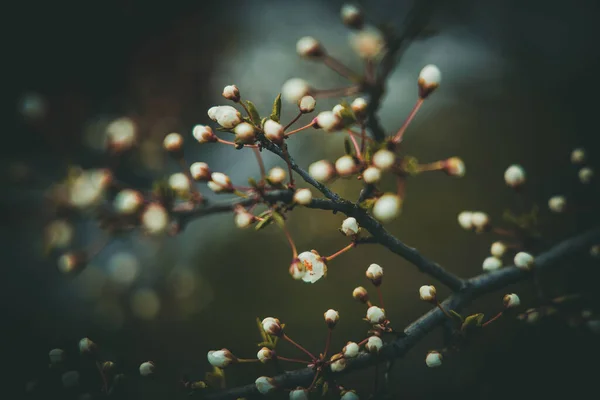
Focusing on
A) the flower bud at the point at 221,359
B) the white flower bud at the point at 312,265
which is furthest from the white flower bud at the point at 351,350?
the flower bud at the point at 221,359

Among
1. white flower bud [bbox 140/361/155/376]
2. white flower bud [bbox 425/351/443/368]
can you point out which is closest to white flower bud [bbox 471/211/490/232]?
white flower bud [bbox 425/351/443/368]

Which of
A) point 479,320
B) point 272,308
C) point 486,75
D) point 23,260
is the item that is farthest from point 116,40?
point 479,320

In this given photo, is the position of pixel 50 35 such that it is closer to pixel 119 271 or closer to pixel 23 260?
pixel 23 260

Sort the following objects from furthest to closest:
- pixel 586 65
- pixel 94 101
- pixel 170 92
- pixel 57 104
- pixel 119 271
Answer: pixel 170 92 → pixel 94 101 → pixel 57 104 → pixel 586 65 → pixel 119 271

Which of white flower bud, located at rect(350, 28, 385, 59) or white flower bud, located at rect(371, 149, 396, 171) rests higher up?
white flower bud, located at rect(350, 28, 385, 59)

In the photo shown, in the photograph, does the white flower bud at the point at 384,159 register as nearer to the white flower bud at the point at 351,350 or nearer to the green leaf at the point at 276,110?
the green leaf at the point at 276,110

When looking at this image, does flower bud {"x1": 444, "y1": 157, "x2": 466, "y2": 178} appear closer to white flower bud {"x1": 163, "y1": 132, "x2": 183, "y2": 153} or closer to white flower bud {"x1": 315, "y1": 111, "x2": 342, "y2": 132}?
white flower bud {"x1": 315, "y1": 111, "x2": 342, "y2": 132}
